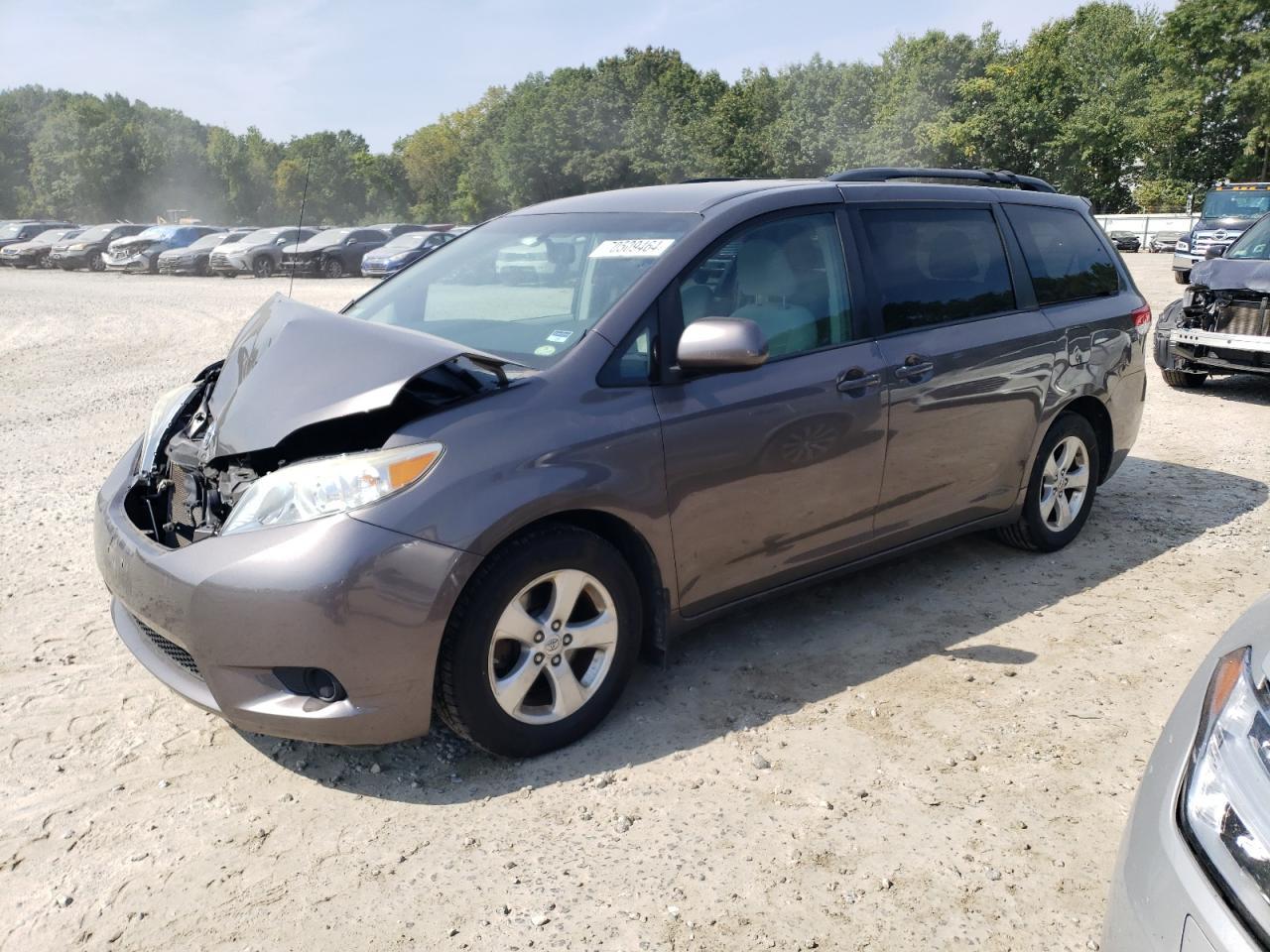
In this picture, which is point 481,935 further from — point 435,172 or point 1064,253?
point 435,172

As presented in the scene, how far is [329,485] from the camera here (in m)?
2.79

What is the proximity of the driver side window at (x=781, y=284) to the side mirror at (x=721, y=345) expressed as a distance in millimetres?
175

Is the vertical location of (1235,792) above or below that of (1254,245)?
below

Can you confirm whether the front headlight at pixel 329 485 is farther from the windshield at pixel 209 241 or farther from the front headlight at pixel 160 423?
the windshield at pixel 209 241

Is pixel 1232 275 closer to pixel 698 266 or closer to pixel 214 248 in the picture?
pixel 698 266

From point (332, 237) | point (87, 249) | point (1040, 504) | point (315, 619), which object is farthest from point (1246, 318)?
point (87, 249)

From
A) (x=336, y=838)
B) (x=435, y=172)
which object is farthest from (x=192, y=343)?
(x=435, y=172)

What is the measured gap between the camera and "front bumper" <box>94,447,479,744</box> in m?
2.70

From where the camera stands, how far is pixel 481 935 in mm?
2424

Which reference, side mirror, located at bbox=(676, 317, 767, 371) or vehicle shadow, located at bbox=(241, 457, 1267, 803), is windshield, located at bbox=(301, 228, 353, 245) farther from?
side mirror, located at bbox=(676, 317, 767, 371)

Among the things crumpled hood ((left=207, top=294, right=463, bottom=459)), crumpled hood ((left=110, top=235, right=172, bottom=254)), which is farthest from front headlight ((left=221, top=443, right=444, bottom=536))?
crumpled hood ((left=110, top=235, right=172, bottom=254))

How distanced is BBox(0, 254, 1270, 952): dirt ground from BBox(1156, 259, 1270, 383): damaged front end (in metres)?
4.68

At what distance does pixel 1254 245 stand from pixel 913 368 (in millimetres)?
7216

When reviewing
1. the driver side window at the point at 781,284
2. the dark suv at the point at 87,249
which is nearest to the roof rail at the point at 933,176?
the driver side window at the point at 781,284
